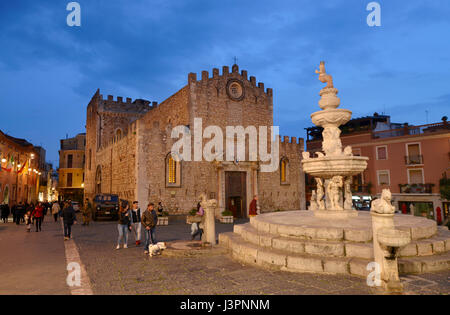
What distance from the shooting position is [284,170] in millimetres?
25609

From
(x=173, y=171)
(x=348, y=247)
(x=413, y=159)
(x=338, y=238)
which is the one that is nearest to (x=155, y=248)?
(x=338, y=238)

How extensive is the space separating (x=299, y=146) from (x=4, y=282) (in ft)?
77.2

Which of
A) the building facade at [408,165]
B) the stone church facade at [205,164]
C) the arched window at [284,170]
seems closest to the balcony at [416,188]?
the building facade at [408,165]

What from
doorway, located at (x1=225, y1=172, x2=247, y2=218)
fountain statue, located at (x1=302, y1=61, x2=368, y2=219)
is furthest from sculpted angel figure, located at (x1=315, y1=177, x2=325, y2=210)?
doorway, located at (x1=225, y1=172, x2=247, y2=218)

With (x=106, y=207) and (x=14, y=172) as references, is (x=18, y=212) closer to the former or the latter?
(x=106, y=207)

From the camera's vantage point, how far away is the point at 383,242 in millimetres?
4699

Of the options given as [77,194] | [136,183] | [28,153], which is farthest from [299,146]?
[77,194]

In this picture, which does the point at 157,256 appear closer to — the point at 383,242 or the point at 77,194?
the point at 383,242

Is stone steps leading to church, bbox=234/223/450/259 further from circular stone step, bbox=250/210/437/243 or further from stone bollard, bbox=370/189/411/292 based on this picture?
stone bollard, bbox=370/189/411/292

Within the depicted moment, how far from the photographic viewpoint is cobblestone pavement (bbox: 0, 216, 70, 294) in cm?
542

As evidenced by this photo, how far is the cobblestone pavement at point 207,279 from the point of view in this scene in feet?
16.3

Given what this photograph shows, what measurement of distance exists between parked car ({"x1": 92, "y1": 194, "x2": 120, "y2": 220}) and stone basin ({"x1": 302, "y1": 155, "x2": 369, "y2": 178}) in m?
16.4

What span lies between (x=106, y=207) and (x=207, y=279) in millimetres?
16697

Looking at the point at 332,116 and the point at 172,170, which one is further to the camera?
the point at 172,170
